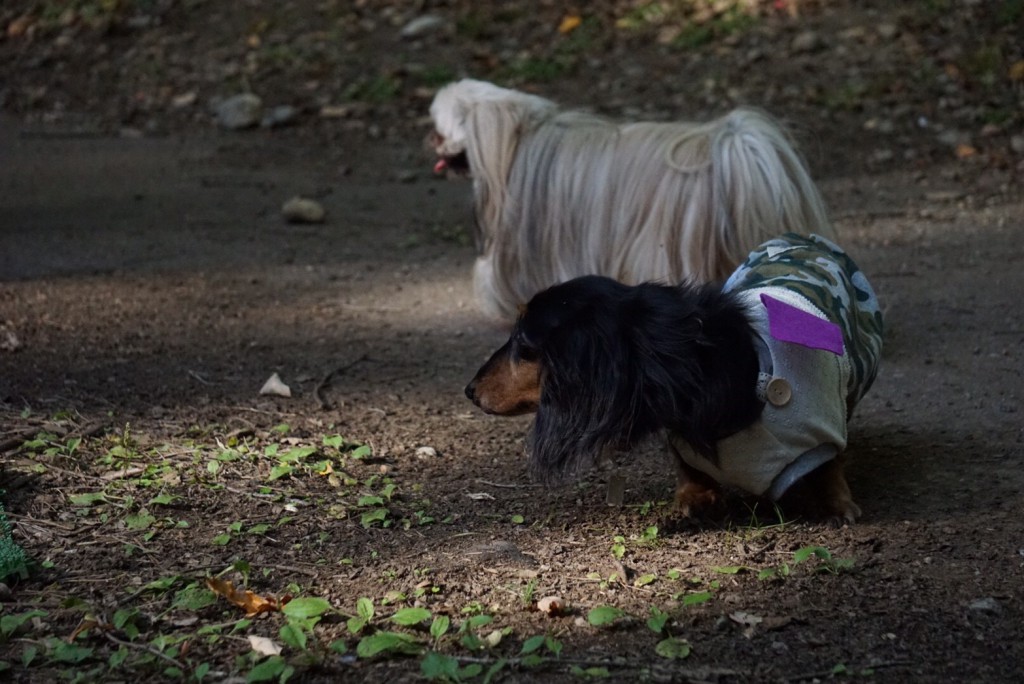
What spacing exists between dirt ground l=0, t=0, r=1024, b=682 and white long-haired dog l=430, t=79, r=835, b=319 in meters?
0.46

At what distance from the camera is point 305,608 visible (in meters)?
2.81

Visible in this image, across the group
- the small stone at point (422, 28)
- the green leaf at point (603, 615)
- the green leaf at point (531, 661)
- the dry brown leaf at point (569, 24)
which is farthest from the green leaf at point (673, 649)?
the small stone at point (422, 28)

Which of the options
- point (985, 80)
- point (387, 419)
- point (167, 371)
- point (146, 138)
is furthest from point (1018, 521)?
point (146, 138)

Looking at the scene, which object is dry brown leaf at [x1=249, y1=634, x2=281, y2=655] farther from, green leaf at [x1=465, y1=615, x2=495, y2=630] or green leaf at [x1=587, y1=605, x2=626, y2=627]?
green leaf at [x1=587, y1=605, x2=626, y2=627]

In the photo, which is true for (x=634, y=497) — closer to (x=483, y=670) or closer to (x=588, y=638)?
(x=588, y=638)

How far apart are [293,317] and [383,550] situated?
8.40 feet

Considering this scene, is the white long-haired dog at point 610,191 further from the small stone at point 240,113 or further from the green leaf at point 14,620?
the small stone at point 240,113

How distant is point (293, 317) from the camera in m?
5.64

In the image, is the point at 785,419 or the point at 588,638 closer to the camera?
the point at 588,638

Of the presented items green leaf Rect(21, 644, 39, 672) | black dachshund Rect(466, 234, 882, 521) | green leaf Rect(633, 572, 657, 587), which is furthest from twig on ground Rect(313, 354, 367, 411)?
green leaf Rect(21, 644, 39, 672)

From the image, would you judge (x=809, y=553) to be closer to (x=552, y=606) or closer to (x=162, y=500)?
(x=552, y=606)

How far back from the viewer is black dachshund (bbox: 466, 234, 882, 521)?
3.07 m

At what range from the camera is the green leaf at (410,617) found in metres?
2.77

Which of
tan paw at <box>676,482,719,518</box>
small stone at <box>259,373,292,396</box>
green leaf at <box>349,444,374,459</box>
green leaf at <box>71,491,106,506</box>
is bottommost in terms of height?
small stone at <box>259,373,292,396</box>
